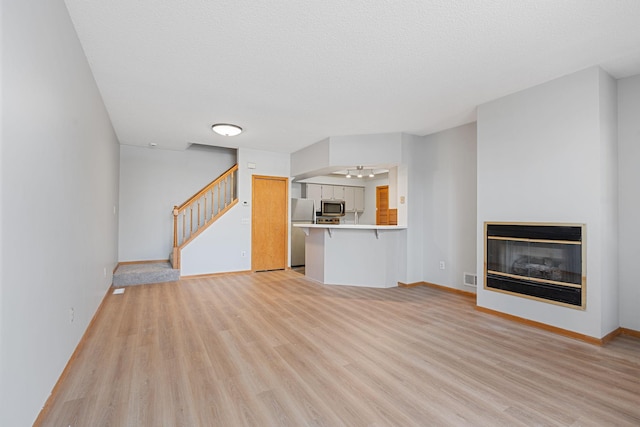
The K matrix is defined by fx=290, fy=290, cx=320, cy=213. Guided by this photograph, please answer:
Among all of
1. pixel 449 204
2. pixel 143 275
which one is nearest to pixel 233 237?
pixel 143 275

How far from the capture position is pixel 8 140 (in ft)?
4.02

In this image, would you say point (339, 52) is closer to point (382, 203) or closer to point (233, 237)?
point (233, 237)

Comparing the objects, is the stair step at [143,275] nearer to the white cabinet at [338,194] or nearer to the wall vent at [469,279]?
the white cabinet at [338,194]

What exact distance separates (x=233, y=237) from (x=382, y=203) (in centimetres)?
433

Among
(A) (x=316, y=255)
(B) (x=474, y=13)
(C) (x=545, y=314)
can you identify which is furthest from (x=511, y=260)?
(A) (x=316, y=255)

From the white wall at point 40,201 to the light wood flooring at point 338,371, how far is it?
16.2 inches

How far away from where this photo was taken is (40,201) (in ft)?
5.30

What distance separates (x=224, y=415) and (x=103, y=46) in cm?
302

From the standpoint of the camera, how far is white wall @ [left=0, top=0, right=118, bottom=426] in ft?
4.14

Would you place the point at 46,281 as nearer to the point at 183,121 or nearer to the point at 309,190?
the point at 183,121

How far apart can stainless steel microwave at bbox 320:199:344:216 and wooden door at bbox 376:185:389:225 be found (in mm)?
1147

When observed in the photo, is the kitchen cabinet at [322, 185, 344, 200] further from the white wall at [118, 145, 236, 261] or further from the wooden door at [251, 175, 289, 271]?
the white wall at [118, 145, 236, 261]

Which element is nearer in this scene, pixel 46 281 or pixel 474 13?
pixel 46 281

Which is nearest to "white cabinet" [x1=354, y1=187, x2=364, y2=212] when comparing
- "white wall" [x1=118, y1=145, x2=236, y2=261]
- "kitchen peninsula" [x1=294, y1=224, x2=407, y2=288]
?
"kitchen peninsula" [x1=294, y1=224, x2=407, y2=288]
